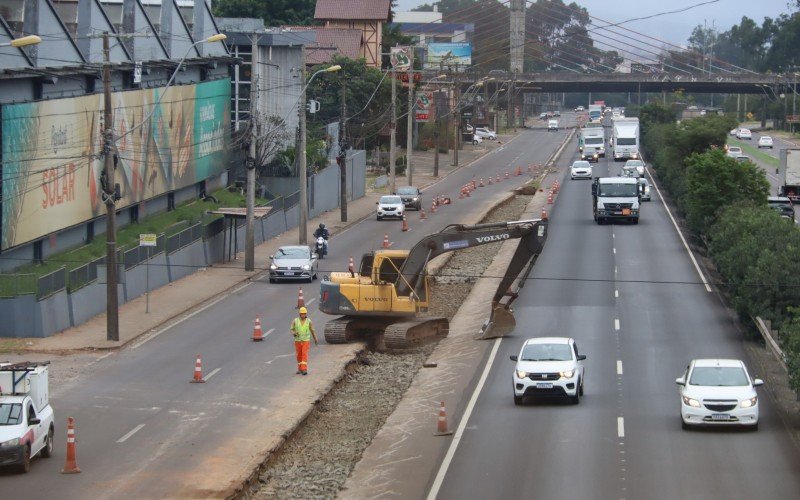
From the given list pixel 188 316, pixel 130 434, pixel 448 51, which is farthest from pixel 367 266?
pixel 448 51

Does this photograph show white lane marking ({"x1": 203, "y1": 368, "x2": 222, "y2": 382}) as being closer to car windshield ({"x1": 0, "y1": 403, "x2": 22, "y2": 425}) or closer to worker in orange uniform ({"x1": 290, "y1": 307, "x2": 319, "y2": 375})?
worker in orange uniform ({"x1": 290, "y1": 307, "x2": 319, "y2": 375})

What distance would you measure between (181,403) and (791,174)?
205 ft

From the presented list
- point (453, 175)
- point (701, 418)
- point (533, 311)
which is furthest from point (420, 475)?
point (453, 175)

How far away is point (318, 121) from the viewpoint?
111 metres

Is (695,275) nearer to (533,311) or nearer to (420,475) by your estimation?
(533,311)

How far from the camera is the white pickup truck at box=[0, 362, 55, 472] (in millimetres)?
24406

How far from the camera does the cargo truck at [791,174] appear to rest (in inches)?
3356

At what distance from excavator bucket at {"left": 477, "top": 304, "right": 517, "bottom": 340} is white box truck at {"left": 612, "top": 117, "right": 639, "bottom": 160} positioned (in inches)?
3128

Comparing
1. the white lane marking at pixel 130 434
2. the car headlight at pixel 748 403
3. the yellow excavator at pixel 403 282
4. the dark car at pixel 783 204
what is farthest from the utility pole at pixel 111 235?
the dark car at pixel 783 204

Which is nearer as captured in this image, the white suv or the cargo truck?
the white suv

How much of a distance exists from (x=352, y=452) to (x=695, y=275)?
2953cm

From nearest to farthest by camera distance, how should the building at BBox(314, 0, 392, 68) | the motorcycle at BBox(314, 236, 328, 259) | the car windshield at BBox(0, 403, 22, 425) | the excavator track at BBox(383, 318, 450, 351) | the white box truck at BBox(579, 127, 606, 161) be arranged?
the car windshield at BBox(0, 403, 22, 425)
the excavator track at BBox(383, 318, 450, 351)
the motorcycle at BBox(314, 236, 328, 259)
the white box truck at BBox(579, 127, 606, 161)
the building at BBox(314, 0, 392, 68)

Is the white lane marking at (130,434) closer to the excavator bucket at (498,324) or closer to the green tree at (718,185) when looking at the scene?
the excavator bucket at (498,324)

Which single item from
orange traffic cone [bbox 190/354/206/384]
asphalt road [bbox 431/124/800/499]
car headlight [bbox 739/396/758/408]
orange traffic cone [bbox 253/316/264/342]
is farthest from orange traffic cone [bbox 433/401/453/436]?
orange traffic cone [bbox 253/316/264/342]
